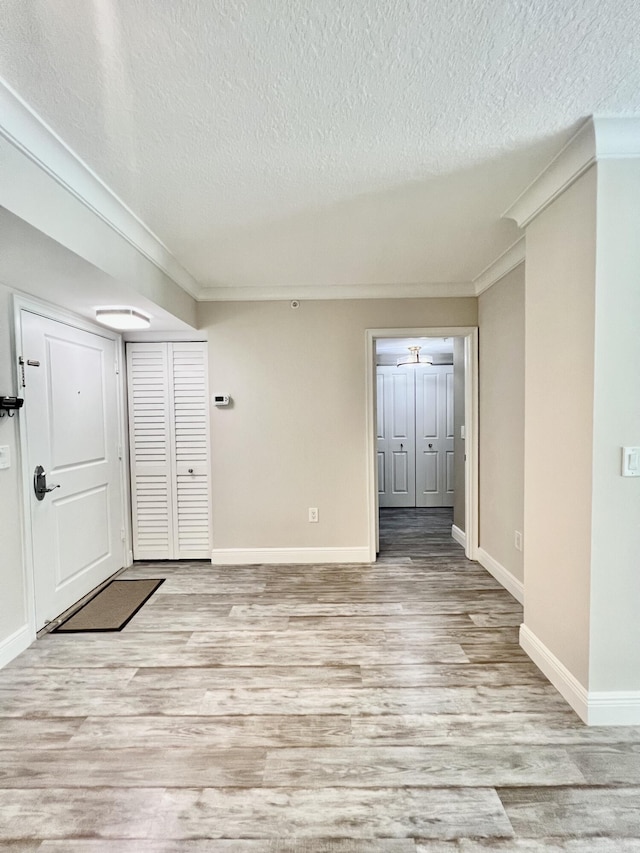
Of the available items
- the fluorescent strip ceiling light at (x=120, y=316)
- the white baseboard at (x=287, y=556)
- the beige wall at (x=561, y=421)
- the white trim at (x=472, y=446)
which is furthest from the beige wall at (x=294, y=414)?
the beige wall at (x=561, y=421)

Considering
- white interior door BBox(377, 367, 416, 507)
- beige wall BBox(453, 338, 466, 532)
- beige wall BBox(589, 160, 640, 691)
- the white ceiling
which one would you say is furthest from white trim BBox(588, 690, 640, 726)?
white interior door BBox(377, 367, 416, 507)

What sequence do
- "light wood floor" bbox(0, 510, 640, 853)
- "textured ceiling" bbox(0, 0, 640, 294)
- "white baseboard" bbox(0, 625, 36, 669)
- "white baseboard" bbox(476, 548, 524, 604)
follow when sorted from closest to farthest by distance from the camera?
"textured ceiling" bbox(0, 0, 640, 294) < "light wood floor" bbox(0, 510, 640, 853) < "white baseboard" bbox(0, 625, 36, 669) < "white baseboard" bbox(476, 548, 524, 604)

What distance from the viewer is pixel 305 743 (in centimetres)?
159

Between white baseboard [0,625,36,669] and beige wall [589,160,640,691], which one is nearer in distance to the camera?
beige wall [589,160,640,691]

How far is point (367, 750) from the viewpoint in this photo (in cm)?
155

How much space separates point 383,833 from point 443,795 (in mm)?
260

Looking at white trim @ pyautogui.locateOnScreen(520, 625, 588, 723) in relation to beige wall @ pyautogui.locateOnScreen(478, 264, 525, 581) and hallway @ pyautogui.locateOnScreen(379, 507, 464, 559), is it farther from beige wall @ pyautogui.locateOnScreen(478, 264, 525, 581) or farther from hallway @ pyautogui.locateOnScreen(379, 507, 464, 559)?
hallway @ pyautogui.locateOnScreen(379, 507, 464, 559)

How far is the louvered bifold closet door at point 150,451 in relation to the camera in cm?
355

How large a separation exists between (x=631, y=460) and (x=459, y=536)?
2.66 meters

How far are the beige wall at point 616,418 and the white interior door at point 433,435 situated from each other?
421 cm

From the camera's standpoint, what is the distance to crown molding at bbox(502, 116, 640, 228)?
150 cm

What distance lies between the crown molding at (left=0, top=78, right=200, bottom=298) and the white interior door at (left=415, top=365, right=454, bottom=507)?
424 centimetres

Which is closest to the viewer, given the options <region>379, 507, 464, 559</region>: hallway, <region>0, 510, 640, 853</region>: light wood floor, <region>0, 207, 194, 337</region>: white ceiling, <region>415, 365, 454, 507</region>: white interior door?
<region>0, 510, 640, 853</region>: light wood floor

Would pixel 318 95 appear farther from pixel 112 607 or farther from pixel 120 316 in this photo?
pixel 112 607
